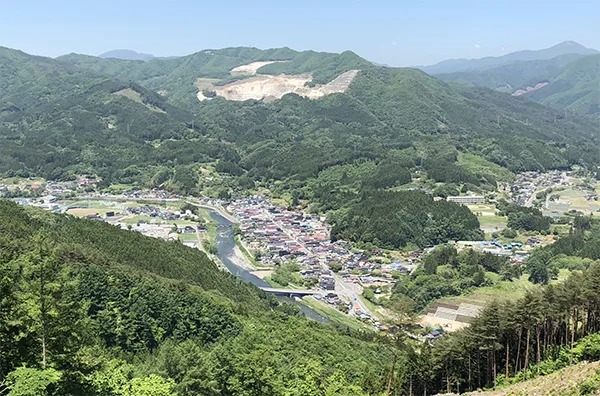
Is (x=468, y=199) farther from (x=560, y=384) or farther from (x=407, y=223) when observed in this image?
(x=560, y=384)

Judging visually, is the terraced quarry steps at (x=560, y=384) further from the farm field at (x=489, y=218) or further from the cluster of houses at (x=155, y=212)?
the cluster of houses at (x=155, y=212)

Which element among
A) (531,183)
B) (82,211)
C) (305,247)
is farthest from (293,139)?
(305,247)

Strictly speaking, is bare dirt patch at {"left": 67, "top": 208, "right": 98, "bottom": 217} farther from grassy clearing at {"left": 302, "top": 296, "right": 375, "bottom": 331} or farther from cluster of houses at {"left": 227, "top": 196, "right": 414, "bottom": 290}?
grassy clearing at {"left": 302, "top": 296, "right": 375, "bottom": 331}

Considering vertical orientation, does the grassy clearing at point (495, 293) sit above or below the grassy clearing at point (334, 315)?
above

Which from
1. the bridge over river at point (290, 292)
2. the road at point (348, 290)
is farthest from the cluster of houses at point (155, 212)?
the bridge over river at point (290, 292)

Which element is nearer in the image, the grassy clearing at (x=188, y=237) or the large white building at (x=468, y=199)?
the grassy clearing at (x=188, y=237)

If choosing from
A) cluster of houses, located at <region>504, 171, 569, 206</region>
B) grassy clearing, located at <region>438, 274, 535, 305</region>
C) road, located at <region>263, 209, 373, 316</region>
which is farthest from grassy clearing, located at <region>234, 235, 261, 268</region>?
cluster of houses, located at <region>504, 171, 569, 206</region>
